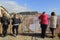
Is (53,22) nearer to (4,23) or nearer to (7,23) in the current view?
(7,23)

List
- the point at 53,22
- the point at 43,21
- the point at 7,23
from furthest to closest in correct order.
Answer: the point at 7,23
the point at 53,22
the point at 43,21

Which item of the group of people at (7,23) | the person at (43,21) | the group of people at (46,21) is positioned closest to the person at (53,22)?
the group of people at (46,21)

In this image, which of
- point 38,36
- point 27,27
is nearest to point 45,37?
point 38,36

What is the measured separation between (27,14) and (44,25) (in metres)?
2.04

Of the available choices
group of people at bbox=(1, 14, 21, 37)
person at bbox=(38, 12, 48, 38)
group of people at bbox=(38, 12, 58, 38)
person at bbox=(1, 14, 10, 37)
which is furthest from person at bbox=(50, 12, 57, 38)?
person at bbox=(1, 14, 10, 37)

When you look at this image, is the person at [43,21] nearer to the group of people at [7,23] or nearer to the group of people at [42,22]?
the group of people at [42,22]

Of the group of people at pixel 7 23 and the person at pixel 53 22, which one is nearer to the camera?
the person at pixel 53 22

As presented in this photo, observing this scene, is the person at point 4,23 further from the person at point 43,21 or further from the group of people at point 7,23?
the person at point 43,21

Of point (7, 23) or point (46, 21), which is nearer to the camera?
point (46, 21)

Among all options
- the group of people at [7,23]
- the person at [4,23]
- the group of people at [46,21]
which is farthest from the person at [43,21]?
the person at [4,23]

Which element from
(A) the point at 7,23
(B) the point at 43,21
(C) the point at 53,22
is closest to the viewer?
(B) the point at 43,21

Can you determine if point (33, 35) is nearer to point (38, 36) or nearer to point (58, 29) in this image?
point (38, 36)

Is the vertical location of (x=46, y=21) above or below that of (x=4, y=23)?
above

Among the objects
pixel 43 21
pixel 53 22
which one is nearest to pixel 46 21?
pixel 43 21
